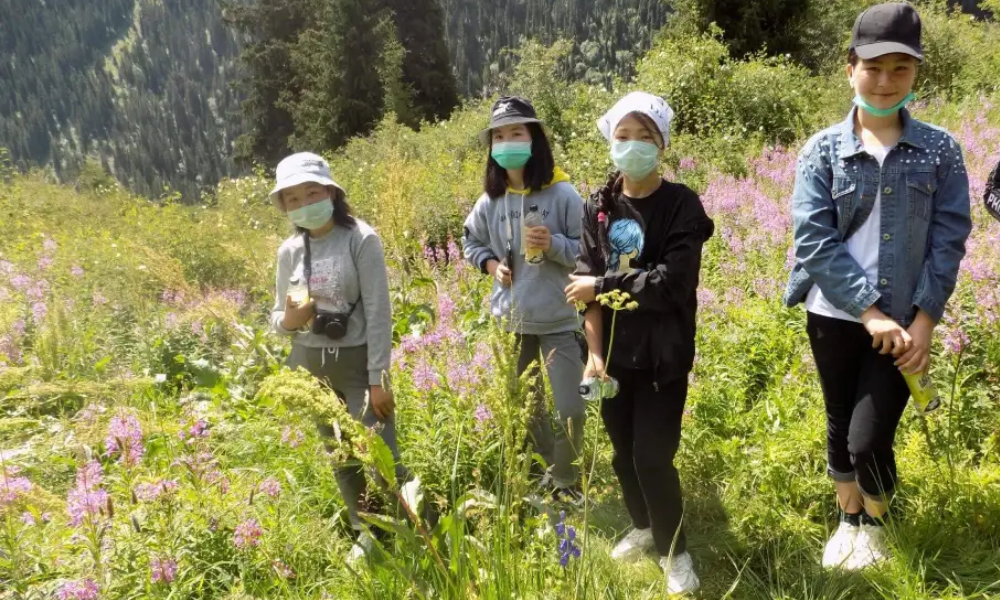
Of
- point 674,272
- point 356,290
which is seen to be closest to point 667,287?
point 674,272

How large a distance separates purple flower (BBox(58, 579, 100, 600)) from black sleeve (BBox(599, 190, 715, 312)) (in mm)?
2067

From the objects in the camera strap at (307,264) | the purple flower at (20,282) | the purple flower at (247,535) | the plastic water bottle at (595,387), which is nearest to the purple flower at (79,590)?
the purple flower at (247,535)

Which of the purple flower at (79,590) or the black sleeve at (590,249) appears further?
the black sleeve at (590,249)

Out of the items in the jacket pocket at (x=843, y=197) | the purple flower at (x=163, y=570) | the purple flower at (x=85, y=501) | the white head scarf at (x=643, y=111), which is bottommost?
the purple flower at (x=163, y=570)

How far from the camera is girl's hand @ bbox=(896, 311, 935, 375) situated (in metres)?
1.97

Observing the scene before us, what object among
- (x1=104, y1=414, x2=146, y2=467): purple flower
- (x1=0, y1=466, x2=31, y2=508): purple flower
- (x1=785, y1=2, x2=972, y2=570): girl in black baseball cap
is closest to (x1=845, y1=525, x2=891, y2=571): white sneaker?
(x1=785, y1=2, x2=972, y2=570): girl in black baseball cap

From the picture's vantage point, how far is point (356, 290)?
2729 mm

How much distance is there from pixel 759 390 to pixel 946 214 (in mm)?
1748

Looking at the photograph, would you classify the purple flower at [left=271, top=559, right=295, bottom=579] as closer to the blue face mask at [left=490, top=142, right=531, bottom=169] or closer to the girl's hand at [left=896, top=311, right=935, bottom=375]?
the blue face mask at [left=490, top=142, right=531, bottom=169]

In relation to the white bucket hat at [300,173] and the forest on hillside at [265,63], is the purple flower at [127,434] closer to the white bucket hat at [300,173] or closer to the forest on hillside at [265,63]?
the white bucket hat at [300,173]

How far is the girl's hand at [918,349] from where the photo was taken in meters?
1.97

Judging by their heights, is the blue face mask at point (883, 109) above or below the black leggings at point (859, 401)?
above

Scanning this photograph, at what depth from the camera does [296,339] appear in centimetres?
280

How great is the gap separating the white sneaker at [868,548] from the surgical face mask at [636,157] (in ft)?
5.50
